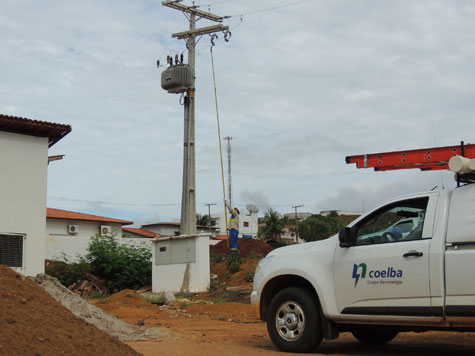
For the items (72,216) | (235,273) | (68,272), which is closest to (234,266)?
(235,273)

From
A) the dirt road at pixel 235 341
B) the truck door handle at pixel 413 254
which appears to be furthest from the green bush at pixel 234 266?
the truck door handle at pixel 413 254

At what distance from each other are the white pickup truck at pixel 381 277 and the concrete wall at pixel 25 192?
1073 centimetres

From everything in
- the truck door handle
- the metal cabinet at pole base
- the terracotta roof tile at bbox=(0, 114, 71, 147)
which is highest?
the metal cabinet at pole base

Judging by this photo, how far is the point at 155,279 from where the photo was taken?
2331 centimetres

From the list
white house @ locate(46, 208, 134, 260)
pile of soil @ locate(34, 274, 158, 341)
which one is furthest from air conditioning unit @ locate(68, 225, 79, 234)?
pile of soil @ locate(34, 274, 158, 341)

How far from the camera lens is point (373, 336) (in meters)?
9.37

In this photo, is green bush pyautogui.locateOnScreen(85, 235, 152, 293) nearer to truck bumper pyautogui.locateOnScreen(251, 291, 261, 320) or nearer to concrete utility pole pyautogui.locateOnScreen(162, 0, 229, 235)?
concrete utility pole pyautogui.locateOnScreen(162, 0, 229, 235)

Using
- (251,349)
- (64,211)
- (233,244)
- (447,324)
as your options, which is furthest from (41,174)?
(64,211)

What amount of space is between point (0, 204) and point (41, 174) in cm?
148

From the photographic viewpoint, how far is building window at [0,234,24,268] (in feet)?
57.0

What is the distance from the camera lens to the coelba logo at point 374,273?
300 inches

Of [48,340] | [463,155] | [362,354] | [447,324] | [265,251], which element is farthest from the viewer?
[265,251]

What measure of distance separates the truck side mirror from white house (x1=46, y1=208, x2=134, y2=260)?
30.2 m

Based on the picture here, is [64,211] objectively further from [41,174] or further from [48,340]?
[48,340]
